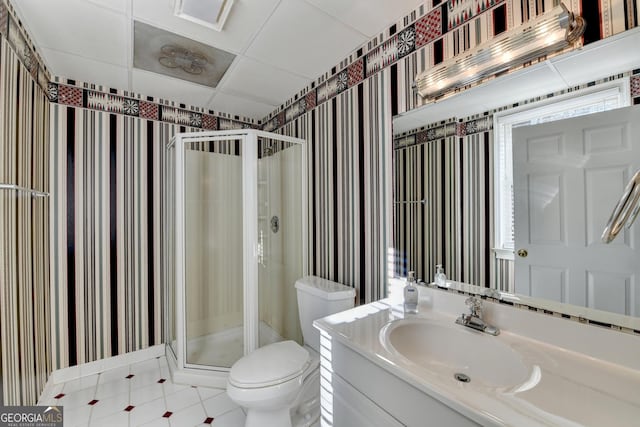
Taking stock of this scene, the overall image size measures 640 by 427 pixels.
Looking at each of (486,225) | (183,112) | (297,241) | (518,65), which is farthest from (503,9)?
(183,112)

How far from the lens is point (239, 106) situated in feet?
9.05

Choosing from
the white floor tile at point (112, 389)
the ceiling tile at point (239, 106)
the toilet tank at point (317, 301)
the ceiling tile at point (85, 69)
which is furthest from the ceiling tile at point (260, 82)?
the white floor tile at point (112, 389)

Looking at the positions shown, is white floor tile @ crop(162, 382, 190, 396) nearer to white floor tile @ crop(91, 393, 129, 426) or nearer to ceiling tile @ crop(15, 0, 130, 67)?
white floor tile @ crop(91, 393, 129, 426)

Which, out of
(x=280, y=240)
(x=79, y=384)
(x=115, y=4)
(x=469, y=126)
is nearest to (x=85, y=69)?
(x=115, y=4)

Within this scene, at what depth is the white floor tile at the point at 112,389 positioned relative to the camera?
6.55 feet

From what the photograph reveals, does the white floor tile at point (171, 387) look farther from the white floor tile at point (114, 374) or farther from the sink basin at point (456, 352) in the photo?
the sink basin at point (456, 352)

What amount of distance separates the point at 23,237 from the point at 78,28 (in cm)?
127

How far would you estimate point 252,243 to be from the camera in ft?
6.99

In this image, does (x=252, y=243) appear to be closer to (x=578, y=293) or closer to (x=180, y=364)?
(x=180, y=364)

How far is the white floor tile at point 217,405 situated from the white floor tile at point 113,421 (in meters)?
0.46

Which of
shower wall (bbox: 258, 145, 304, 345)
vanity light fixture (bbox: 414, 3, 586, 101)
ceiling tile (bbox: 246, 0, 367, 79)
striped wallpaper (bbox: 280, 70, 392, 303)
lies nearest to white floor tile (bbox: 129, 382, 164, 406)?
shower wall (bbox: 258, 145, 304, 345)

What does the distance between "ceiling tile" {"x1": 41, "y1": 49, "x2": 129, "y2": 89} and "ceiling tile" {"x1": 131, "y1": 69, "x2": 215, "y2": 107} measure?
3.6 inches

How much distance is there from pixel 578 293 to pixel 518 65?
89 centimetres

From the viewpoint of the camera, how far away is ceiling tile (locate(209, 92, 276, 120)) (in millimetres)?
2576
